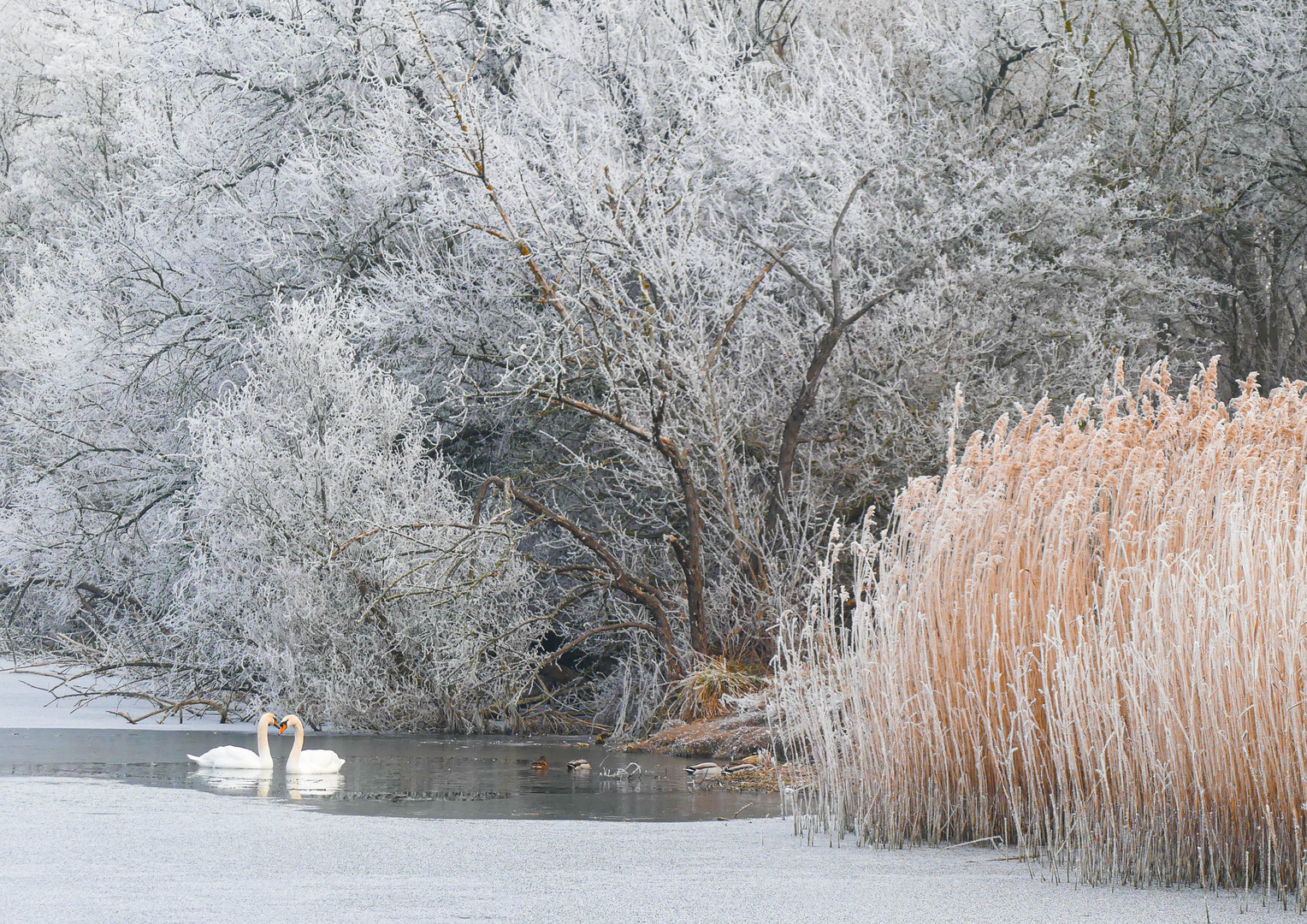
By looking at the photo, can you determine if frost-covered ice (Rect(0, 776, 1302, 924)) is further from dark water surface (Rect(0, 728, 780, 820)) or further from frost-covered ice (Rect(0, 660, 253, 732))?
frost-covered ice (Rect(0, 660, 253, 732))

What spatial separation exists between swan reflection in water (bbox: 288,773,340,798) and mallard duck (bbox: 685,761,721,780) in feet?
6.61

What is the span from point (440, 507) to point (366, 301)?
2166 mm

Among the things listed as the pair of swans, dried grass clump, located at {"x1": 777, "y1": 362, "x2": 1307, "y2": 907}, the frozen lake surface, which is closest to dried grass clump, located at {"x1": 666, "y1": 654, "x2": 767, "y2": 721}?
the frozen lake surface

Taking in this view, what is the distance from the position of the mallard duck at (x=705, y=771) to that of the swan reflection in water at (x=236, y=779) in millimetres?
2376

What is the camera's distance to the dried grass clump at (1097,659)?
493cm

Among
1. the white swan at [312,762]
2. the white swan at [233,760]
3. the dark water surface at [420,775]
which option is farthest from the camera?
the white swan at [233,760]

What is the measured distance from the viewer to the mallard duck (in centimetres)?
879

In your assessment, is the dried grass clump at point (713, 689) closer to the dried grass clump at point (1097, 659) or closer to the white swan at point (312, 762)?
the white swan at point (312, 762)

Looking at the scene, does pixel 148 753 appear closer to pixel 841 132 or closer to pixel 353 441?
pixel 353 441

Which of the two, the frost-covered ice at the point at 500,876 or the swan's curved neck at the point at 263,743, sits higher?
the swan's curved neck at the point at 263,743

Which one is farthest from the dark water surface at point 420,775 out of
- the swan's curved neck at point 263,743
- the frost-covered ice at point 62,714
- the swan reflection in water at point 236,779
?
the frost-covered ice at point 62,714

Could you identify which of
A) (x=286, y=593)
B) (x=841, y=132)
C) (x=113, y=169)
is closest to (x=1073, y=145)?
(x=841, y=132)

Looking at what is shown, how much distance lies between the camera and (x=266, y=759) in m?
9.24

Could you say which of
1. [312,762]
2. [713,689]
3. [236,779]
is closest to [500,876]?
[312,762]
